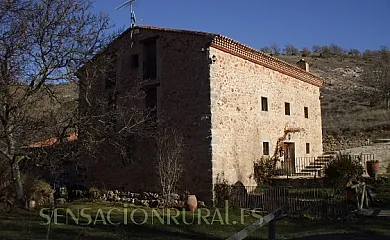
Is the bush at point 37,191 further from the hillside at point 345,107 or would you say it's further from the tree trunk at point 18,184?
the hillside at point 345,107

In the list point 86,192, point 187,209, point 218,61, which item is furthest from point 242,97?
point 86,192

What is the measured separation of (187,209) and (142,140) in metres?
4.33

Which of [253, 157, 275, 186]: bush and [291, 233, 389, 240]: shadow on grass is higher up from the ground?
[253, 157, 275, 186]: bush

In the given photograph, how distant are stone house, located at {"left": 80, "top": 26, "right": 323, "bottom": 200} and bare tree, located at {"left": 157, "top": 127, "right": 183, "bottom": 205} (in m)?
0.29

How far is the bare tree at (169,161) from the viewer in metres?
14.9

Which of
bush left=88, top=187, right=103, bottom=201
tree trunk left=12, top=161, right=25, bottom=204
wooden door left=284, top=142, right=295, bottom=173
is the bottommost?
bush left=88, top=187, right=103, bottom=201

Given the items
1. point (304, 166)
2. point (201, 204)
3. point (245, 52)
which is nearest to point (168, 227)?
point (201, 204)

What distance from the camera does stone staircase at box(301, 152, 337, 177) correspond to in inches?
749

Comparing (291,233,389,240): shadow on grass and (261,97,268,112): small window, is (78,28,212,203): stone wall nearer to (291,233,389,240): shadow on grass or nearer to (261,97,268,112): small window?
(261,97,268,112): small window

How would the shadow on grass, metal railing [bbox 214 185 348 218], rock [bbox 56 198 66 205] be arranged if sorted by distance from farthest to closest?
rock [bbox 56 198 66 205]
metal railing [bbox 214 185 348 218]
the shadow on grass

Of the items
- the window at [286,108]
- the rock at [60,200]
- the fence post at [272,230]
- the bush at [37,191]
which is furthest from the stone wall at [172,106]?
the fence post at [272,230]

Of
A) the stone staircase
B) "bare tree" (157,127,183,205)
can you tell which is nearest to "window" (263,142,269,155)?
the stone staircase

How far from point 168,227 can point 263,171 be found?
7.39 m

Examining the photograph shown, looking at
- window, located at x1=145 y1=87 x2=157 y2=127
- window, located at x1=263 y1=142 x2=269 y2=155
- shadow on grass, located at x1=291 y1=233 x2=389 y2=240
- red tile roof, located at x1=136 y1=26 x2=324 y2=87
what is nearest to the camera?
shadow on grass, located at x1=291 y1=233 x2=389 y2=240
